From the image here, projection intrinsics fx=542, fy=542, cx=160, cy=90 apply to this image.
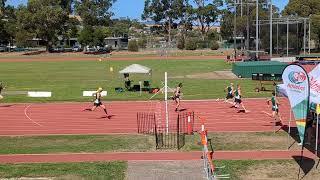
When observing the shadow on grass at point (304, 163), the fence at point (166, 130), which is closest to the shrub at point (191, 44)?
the fence at point (166, 130)

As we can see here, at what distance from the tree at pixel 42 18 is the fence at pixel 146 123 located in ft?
288

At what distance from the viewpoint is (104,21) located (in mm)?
146875

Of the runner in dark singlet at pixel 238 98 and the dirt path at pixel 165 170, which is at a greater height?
the runner in dark singlet at pixel 238 98

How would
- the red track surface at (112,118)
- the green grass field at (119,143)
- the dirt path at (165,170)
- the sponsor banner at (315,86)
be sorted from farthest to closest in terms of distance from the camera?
the red track surface at (112,118), the green grass field at (119,143), the dirt path at (165,170), the sponsor banner at (315,86)

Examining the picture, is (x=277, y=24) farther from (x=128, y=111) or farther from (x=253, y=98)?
(x=128, y=111)

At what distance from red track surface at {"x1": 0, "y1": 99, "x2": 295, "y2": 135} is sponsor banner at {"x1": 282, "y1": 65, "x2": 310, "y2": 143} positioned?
879cm

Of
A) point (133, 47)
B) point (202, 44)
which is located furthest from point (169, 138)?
point (202, 44)

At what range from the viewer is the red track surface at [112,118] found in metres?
25.9

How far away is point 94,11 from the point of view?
14312cm

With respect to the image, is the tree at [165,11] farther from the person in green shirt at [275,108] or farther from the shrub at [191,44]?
the person in green shirt at [275,108]

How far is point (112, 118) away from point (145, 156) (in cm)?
991

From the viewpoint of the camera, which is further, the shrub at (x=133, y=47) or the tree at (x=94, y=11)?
the tree at (x=94, y=11)

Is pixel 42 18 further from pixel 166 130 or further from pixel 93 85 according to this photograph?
pixel 166 130

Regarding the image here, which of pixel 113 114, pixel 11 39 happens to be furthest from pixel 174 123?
pixel 11 39
